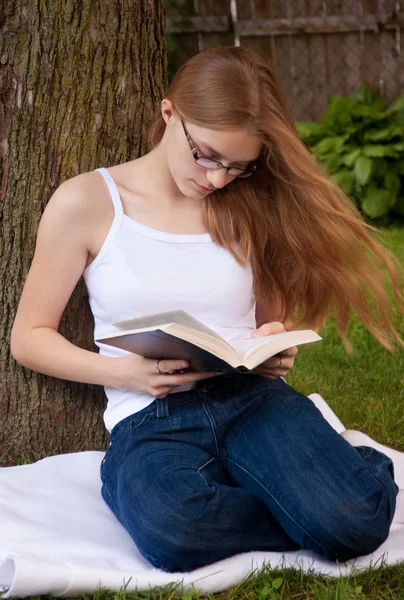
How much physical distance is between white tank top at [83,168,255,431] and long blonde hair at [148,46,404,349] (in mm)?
81

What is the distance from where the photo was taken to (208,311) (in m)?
2.41

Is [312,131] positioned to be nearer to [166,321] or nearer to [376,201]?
[376,201]

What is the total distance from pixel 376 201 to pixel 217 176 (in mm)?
4200

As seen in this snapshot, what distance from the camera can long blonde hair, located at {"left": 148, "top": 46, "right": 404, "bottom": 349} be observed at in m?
2.30

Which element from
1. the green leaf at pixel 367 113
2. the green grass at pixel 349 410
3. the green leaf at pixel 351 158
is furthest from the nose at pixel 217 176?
the green leaf at pixel 367 113

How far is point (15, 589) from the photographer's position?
194cm

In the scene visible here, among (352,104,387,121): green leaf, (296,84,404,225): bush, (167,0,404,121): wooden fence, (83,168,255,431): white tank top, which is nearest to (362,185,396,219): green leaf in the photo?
(296,84,404,225): bush

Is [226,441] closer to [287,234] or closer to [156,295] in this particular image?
[156,295]

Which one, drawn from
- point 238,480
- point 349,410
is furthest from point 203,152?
point 349,410

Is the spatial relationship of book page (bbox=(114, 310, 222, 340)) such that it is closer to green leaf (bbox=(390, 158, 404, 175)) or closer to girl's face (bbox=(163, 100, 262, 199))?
girl's face (bbox=(163, 100, 262, 199))

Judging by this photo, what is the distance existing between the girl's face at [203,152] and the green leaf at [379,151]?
412 cm

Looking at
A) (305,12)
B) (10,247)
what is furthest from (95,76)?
(305,12)

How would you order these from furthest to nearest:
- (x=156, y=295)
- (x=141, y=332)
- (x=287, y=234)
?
(x=287, y=234)
(x=156, y=295)
(x=141, y=332)

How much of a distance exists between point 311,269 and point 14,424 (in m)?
1.03
